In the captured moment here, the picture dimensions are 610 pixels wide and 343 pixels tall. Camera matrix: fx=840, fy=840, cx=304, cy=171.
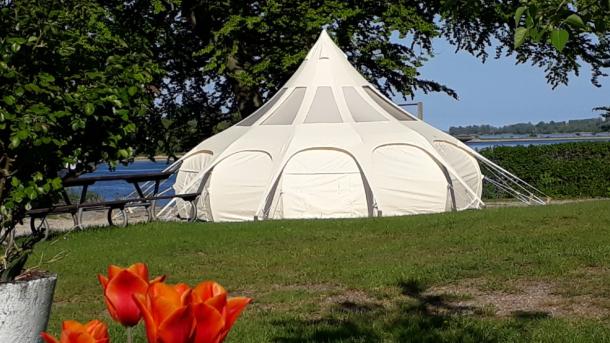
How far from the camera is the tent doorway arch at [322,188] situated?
19.5m

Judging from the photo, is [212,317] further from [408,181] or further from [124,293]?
[408,181]

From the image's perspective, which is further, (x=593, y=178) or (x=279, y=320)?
(x=593, y=178)

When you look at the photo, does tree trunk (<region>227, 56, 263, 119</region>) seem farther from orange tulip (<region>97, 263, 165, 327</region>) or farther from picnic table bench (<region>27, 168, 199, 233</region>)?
orange tulip (<region>97, 263, 165, 327</region>)

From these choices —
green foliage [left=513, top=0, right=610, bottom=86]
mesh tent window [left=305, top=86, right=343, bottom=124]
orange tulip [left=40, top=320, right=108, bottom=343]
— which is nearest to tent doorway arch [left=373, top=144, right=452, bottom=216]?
mesh tent window [left=305, top=86, right=343, bottom=124]

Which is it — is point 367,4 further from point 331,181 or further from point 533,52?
point 331,181

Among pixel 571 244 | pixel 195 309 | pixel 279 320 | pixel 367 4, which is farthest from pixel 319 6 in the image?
pixel 195 309

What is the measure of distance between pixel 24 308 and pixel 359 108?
17380mm

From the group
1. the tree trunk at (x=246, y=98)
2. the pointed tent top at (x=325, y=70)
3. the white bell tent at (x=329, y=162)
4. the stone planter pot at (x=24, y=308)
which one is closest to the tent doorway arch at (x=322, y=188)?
the white bell tent at (x=329, y=162)

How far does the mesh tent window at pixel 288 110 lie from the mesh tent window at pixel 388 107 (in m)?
1.81

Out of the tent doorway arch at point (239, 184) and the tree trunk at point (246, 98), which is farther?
the tree trunk at point (246, 98)

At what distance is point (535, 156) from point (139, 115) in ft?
72.5

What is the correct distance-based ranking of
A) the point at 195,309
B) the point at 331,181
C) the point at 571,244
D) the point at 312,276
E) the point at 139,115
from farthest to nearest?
the point at 331,181 → the point at 571,244 → the point at 312,276 → the point at 139,115 → the point at 195,309

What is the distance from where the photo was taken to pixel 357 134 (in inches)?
787

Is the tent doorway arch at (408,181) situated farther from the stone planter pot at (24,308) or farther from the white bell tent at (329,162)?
the stone planter pot at (24,308)
